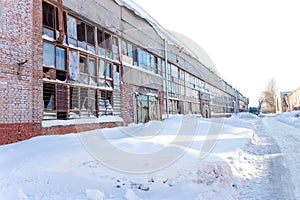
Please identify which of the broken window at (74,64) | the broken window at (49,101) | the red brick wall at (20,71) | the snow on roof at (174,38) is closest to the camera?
the red brick wall at (20,71)

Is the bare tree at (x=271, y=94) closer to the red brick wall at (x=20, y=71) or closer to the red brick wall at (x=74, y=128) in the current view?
the red brick wall at (x=74, y=128)

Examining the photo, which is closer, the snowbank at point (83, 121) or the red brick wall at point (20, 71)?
the red brick wall at point (20, 71)

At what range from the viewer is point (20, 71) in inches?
324

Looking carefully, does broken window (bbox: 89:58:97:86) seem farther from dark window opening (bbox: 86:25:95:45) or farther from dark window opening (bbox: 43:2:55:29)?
dark window opening (bbox: 43:2:55:29)

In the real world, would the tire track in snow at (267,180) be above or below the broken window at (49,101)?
below

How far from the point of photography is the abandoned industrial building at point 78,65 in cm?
810

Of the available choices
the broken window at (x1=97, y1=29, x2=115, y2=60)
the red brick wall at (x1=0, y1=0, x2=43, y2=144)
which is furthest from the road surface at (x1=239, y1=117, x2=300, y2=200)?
the broken window at (x1=97, y1=29, x2=115, y2=60)

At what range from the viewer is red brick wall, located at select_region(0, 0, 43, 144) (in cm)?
773

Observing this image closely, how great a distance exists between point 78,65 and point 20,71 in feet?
10.3

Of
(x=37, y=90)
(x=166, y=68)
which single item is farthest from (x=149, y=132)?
(x=166, y=68)

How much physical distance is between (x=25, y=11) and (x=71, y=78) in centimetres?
312

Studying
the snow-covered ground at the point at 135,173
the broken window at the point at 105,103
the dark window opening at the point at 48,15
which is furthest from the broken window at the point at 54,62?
the snow-covered ground at the point at 135,173

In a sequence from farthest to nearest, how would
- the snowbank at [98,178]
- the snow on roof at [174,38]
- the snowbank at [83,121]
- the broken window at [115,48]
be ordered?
the snow on roof at [174,38] → the broken window at [115,48] → the snowbank at [83,121] → the snowbank at [98,178]

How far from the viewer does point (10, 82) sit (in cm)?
788
